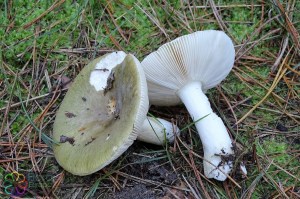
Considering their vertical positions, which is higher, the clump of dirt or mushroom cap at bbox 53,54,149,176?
mushroom cap at bbox 53,54,149,176

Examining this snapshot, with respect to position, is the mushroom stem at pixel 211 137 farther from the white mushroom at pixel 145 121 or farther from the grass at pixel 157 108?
the white mushroom at pixel 145 121

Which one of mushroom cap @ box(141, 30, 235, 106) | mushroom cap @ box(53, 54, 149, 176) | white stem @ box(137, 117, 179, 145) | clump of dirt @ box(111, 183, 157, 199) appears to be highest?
mushroom cap @ box(141, 30, 235, 106)

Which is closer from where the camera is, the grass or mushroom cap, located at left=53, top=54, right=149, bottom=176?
mushroom cap, located at left=53, top=54, right=149, bottom=176

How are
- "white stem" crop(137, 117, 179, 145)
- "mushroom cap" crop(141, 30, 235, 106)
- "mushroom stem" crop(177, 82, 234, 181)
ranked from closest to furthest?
"mushroom cap" crop(141, 30, 235, 106)
"mushroom stem" crop(177, 82, 234, 181)
"white stem" crop(137, 117, 179, 145)

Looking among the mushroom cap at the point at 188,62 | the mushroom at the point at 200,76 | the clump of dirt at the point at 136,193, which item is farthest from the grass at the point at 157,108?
the mushroom cap at the point at 188,62

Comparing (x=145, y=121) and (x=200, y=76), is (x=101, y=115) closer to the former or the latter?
(x=145, y=121)

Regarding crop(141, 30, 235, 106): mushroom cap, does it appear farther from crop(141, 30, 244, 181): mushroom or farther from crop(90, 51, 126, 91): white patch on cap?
crop(90, 51, 126, 91): white patch on cap

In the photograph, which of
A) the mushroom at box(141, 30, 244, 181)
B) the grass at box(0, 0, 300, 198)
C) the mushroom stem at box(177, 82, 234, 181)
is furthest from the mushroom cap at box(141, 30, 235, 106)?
the grass at box(0, 0, 300, 198)

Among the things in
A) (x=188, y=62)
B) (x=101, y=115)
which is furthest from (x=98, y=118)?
(x=188, y=62)

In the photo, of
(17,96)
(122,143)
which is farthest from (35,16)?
(122,143)
